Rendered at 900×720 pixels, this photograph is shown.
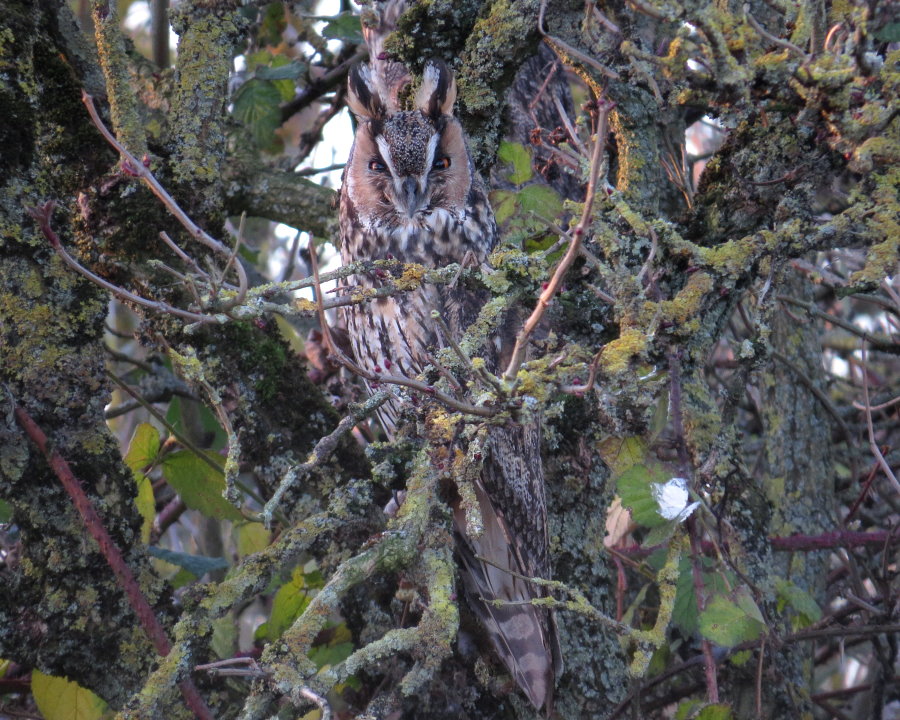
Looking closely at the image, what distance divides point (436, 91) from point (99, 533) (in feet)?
3.89

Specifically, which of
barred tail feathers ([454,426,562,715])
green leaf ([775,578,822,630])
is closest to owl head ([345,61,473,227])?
barred tail feathers ([454,426,562,715])

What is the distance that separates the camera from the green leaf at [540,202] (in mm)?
1646

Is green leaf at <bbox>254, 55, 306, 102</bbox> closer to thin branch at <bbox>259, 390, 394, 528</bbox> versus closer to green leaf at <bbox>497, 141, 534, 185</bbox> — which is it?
green leaf at <bbox>497, 141, 534, 185</bbox>

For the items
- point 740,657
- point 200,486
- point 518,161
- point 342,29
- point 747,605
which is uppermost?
point 342,29

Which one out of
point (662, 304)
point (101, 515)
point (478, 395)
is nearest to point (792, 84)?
point (662, 304)

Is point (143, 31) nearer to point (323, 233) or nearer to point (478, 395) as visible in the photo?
point (323, 233)

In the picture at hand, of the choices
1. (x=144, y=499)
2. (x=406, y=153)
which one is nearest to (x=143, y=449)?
(x=144, y=499)

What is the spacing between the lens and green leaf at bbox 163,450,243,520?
1933 mm

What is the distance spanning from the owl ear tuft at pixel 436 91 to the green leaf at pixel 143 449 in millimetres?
952

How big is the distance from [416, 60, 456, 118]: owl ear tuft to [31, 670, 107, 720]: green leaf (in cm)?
141

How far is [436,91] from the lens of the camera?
2.07 m

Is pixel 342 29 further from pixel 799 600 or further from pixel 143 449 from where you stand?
pixel 799 600

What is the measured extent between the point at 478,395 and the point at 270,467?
780mm

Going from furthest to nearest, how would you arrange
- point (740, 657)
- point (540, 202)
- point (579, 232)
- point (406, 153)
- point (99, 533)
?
point (406, 153) → point (740, 657) → point (540, 202) → point (99, 533) → point (579, 232)
